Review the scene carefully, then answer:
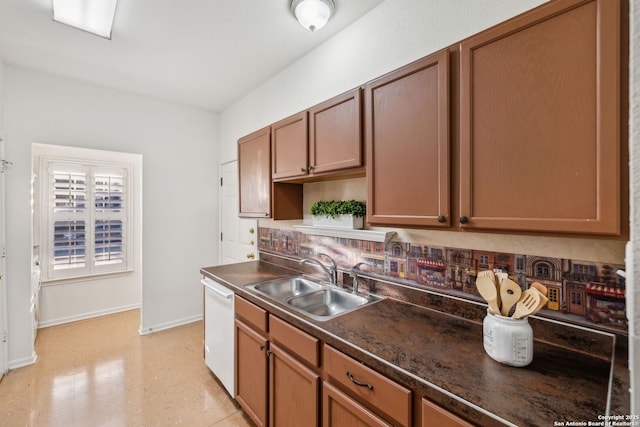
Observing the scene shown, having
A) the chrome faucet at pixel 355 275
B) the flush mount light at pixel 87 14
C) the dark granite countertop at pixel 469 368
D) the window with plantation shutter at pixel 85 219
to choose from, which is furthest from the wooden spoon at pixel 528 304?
the window with plantation shutter at pixel 85 219

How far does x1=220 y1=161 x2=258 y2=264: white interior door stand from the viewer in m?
3.20

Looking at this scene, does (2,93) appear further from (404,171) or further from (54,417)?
(404,171)

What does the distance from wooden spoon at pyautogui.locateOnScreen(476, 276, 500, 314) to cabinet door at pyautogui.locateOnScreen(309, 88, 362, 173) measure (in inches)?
32.7

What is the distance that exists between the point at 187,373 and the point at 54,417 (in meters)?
0.86

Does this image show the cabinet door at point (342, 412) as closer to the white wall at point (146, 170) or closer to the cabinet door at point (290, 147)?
the cabinet door at point (290, 147)

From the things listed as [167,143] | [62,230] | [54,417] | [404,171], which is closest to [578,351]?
[404,171]

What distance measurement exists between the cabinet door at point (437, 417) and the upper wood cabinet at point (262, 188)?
5.42 feet

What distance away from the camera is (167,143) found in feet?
11.1

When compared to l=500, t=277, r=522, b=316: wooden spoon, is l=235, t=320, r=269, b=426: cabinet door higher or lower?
lower

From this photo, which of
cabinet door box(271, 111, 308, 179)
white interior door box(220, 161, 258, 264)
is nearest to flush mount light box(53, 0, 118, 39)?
cabinet door box(271, 111, 308, 179)

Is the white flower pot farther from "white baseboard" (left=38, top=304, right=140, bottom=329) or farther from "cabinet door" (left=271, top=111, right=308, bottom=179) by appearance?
"white baseboard" (left=38, top=304, right=140, bottom=329)

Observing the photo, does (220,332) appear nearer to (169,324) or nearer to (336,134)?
(169,324)

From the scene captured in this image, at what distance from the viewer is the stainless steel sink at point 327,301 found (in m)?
1.87

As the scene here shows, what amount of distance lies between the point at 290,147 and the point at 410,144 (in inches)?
38.4
